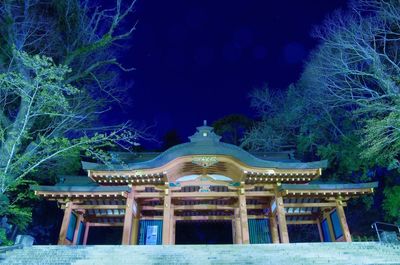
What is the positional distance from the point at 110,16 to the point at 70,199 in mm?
10318

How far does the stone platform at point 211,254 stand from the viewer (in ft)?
26.7

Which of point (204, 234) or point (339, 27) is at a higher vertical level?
point (339, 27)

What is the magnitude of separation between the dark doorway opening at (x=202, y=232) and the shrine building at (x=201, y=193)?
1034cm

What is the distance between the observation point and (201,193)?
1302cm

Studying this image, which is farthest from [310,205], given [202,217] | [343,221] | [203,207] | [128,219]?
[128,219]

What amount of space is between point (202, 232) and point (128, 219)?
559 inches

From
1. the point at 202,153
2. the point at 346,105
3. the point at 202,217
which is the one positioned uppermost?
the point at 346,105

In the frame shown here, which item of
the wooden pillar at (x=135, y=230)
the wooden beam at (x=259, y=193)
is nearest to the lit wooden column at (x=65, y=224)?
the wooden pillar at (x=135, y=230)

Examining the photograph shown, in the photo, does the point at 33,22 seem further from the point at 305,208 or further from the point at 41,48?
the point at 305,208

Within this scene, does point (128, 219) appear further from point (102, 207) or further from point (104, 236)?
point (104, 236)

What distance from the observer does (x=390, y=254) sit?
8.62 metres

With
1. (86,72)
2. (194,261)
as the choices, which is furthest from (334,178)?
(86,72)

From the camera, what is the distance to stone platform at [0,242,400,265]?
320 inches

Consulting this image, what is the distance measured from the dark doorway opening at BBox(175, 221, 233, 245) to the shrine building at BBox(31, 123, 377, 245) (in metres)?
10.3
